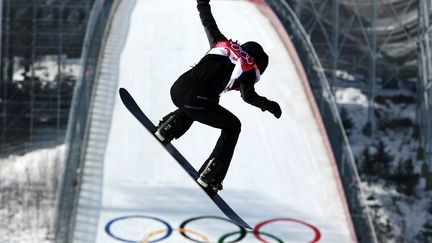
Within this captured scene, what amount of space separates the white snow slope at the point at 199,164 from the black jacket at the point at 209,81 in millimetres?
7273

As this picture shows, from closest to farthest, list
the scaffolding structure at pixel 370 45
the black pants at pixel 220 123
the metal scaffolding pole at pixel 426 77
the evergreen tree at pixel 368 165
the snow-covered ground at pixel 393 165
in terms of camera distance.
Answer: the black pants at pixel 220 123
the metal scaffolding pole at pixel 426 77
the snow-covered ground at pixel 393 165
the evergreen tree at pixel 368 165
the scaffolding structure at pixel 370 45

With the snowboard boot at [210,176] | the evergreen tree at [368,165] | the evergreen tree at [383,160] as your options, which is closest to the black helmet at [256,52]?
the snowboard boot at [210,176]

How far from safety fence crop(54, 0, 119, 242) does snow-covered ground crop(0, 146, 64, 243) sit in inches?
158

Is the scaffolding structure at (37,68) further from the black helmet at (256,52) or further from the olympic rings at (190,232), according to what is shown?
the black helmet at (256,52)

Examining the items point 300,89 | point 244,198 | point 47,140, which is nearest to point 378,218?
point 300,89

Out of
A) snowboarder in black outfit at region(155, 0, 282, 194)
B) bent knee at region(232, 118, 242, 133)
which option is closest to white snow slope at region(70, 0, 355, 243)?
bent knee at region(232, 118, 242, 133)

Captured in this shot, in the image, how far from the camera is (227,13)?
1609 centimetres

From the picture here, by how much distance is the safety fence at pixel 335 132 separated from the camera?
41.4 ft

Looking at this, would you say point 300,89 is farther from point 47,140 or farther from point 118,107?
point 47,140

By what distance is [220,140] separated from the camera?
18.3 feet

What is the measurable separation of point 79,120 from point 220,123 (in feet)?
31.0

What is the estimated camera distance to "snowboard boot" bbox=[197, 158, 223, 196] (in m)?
5.65

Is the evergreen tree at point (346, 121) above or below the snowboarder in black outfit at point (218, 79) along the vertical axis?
below

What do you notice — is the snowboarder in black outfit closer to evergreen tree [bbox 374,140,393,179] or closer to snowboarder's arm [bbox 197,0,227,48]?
snowboarder's arm [bbox 197,0,227,48]
